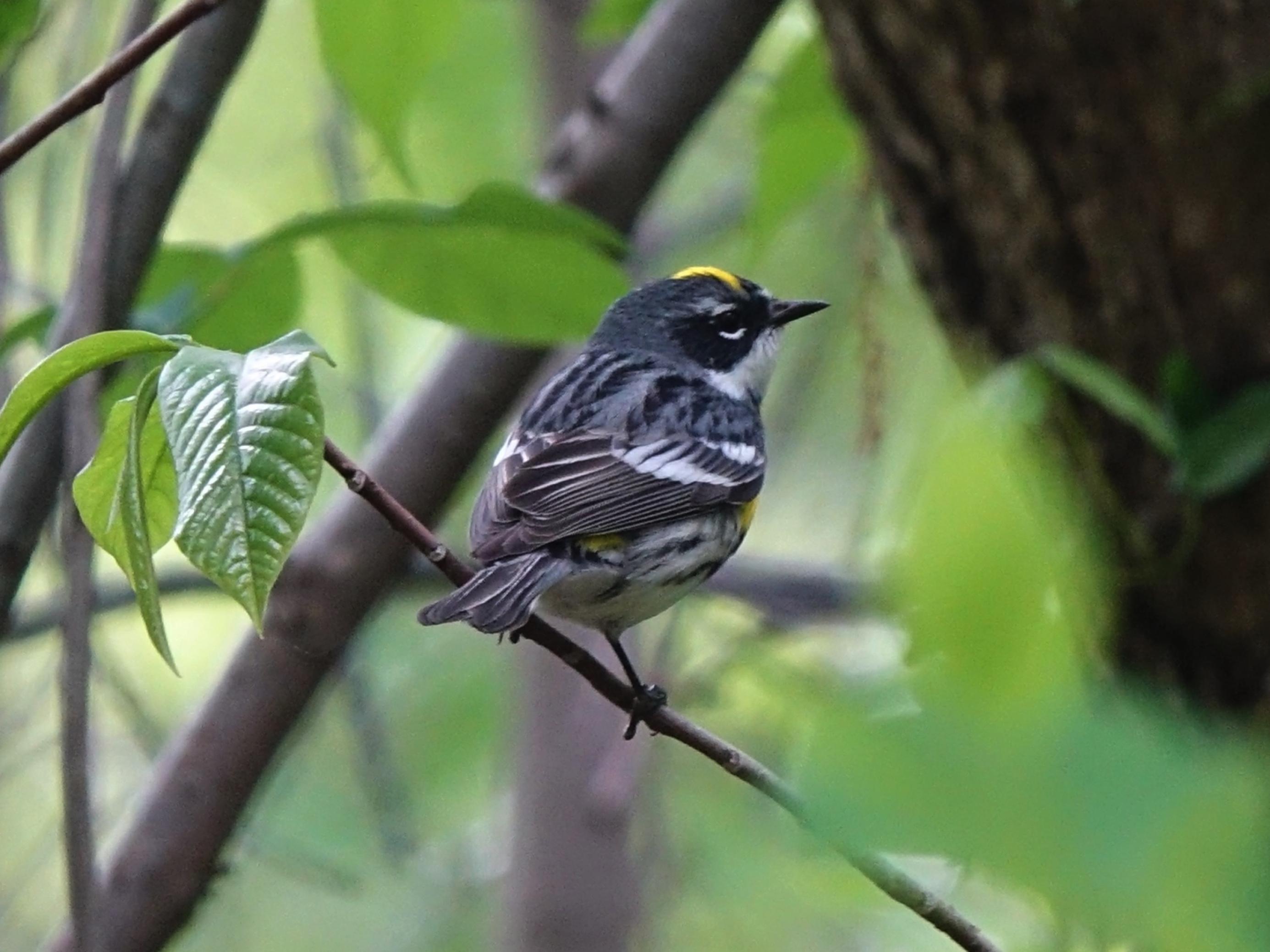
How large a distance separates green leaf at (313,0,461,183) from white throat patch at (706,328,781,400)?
4.96ft

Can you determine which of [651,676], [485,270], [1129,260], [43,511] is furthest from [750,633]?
[43,511]

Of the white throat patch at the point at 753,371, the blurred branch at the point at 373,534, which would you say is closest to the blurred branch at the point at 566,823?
the white throat patch at the point at 753,371

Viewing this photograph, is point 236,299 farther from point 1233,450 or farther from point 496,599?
point 1233,450

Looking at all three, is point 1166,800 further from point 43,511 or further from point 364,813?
point 364,813

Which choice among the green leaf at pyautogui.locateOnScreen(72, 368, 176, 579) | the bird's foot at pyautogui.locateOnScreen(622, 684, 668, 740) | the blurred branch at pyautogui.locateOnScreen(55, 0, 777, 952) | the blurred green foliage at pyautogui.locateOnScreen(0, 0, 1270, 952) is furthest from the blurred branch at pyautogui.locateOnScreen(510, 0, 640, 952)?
the green leaf at pyautogui.locateOnScreen(72, 368, 176, 579)

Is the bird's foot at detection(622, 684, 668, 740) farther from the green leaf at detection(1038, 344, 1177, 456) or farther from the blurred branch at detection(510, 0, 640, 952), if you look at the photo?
the blurred branch at detection(510, 0, 640, 952)

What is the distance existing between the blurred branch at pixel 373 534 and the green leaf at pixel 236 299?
16.7 inches

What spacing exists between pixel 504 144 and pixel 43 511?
236 centimetres

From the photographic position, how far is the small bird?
2445 millimetres

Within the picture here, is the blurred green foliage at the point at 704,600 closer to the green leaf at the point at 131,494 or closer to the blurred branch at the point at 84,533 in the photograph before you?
the green leaf at the point at 131,494

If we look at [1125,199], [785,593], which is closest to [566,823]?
[785,593]

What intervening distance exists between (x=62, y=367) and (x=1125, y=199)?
205 cm

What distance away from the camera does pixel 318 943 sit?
17.2 feet

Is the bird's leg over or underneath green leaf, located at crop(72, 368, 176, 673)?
underneath
